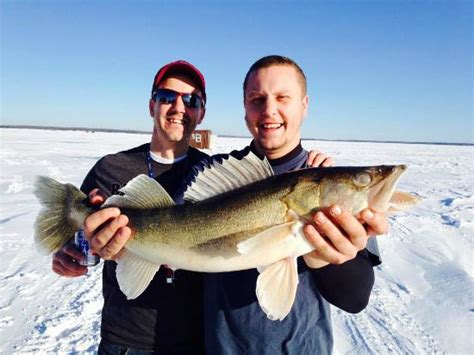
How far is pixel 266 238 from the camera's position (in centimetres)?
207

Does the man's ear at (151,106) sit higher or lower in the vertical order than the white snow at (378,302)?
higher

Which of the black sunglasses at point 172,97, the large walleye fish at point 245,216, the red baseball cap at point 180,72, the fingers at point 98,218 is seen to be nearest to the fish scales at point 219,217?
the large walleye fish at point 245,216

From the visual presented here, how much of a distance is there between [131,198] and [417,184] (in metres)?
13.6

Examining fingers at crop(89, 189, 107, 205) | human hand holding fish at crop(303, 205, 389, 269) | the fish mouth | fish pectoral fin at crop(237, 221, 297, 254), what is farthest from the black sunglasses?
the fish mouth

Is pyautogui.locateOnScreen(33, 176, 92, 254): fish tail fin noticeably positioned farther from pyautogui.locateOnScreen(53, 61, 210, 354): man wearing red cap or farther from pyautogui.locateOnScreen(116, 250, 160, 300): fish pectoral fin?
pyautogui.locateOnScreen(116, 250, 160, 300): fish pectoral fin

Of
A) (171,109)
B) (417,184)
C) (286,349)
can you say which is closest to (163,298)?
(286,349)

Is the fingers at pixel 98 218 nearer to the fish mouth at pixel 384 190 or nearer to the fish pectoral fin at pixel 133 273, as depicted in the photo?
the fish pectoral fin at pixel 133 273

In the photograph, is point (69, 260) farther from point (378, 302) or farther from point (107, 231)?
Result: point (378, 302)

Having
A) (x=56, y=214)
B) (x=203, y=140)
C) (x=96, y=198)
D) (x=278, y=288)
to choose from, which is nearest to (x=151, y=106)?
(x=96, y=198)

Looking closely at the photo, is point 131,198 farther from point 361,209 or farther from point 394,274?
point 394,274

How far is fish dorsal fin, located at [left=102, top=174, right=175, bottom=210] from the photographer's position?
2.37 m

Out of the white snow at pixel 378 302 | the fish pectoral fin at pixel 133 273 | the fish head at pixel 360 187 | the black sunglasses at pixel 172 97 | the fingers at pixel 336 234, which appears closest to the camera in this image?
the fingers at pixel 336 234

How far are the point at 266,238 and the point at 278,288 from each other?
0.88 ft

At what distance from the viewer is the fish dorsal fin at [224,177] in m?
2.25
